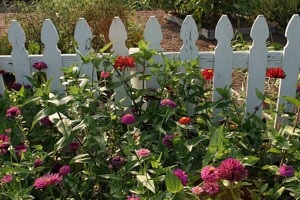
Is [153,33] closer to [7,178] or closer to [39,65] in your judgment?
[39,65]

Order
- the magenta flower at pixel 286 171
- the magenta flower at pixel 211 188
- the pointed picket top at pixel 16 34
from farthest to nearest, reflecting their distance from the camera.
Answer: the pointed picket top at pixel 16 34, the magenta flower at pixel 286 171, the magenta flower at pixel 211 188

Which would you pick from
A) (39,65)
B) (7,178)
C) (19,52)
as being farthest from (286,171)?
(19,52)

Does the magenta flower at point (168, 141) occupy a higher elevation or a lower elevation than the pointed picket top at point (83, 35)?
lower

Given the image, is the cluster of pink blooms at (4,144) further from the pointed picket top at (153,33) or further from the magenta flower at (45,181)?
the pointed picket top at (153,33)

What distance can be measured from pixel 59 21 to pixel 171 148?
2.76 meters

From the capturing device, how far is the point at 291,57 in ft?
9.38

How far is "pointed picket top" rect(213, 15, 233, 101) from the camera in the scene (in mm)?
2795

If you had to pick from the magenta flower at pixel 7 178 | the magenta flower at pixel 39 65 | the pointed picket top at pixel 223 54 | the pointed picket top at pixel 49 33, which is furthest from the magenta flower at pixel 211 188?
the pointed picket top at pixel 49 33

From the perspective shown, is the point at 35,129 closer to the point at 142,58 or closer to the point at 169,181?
the point at 142,58

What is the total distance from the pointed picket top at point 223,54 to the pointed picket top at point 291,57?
377 millimetres

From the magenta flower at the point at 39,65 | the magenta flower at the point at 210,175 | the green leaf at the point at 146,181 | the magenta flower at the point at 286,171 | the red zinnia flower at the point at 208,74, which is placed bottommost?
the magenta flower at the point at 286,171

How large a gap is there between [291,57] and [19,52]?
73.7 inches

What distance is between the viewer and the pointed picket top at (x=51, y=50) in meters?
2.82

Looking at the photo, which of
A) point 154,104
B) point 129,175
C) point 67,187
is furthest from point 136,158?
point 154,104
